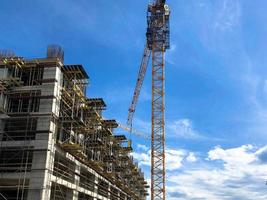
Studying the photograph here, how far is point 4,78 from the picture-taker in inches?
1519

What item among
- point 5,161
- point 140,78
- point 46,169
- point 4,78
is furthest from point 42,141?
point 140,78

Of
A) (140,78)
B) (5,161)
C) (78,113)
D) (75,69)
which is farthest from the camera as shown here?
(140,78)

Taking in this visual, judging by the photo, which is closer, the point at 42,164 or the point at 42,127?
the point at 42,164

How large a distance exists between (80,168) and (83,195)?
170 inches

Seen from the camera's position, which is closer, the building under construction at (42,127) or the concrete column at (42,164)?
the concrete column at (42,164)

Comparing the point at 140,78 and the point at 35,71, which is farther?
the point at 140,78

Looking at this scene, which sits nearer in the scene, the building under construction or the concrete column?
the concrete column

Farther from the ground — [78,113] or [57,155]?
[78,113]

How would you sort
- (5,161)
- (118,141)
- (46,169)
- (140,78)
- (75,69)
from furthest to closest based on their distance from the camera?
1. (140,78)
2. (118,141)
3. (75,69)
4. (5,161)
5. (46,169)

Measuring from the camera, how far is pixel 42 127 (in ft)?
122

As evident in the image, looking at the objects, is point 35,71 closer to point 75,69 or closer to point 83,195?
point 75,69

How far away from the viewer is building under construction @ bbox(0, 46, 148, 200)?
35969 millimetres

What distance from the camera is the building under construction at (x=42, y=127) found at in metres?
36.0

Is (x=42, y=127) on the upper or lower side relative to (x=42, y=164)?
upper
